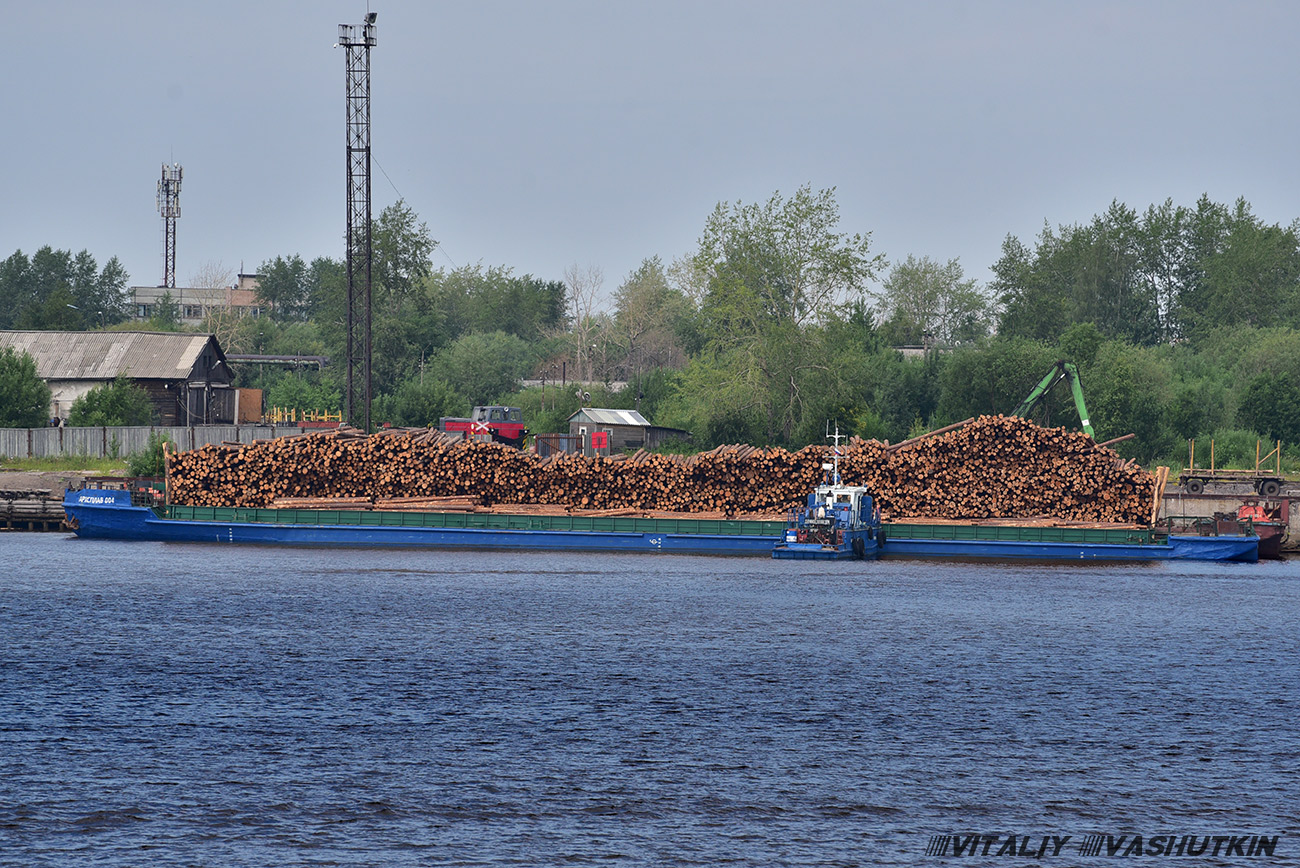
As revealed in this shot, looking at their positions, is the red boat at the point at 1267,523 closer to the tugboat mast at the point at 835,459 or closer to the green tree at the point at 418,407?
the tugboat mast at the point at 835,459

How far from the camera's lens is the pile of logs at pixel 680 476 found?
192 ft

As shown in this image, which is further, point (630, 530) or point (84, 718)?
point (630, 530)

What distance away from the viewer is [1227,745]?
24453 mm

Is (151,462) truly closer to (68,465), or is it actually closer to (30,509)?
(30,509)

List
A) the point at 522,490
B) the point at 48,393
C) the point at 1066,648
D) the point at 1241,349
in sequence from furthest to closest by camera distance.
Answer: the point at 1241,349 < the point at 48,393 < the point at 522,490 < the point at 1066,648

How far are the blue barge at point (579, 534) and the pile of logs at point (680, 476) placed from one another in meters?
1.44

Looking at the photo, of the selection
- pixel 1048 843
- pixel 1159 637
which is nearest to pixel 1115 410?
pixel 1159 637

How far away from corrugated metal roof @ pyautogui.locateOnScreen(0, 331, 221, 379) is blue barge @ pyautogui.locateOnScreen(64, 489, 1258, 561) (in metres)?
32.1

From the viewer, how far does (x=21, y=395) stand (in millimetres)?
79875

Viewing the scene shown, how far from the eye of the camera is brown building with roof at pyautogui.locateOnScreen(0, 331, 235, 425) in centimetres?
8956

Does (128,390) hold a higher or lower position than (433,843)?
higher

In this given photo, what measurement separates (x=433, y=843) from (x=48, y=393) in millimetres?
72866

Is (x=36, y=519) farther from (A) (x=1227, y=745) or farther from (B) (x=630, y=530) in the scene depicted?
(A) (x=1227, y=745)

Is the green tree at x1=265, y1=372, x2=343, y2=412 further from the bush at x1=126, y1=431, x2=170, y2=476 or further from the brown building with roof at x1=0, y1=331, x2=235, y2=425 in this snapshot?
the bush at x1=126, y1=431, x2=170, y2=476
